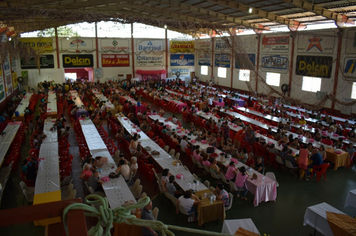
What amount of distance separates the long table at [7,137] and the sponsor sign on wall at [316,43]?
57.3 ft

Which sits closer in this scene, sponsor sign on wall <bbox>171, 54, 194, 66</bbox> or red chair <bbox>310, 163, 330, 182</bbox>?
red chair <bbox>310, 163, 330, 182</bbox>

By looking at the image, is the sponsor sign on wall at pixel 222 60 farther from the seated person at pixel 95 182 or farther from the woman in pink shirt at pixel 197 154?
the seated person at pixel 95 182

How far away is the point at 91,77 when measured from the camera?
31734mm

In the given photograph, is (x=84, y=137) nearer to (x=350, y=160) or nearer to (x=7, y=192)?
(x=7, y=192)

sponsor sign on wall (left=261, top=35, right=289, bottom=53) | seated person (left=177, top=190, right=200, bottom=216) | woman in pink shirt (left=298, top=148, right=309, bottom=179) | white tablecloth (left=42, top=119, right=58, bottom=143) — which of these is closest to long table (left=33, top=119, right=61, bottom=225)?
white tablecloth (left=42, top=119, right=58, bottom=143)

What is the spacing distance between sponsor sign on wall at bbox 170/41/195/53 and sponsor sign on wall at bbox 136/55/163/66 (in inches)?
75.6

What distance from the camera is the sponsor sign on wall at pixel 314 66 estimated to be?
1820cm

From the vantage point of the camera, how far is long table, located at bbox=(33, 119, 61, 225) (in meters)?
6.50

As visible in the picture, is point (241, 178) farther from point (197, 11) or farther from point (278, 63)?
point (278, 63)

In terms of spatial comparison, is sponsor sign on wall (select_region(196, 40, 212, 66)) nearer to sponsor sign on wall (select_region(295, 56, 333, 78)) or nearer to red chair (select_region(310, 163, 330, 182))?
sponsor sign on wall (select_region(295, 56, 333, 78))

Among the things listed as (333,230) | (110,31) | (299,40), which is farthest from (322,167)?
(110,31)

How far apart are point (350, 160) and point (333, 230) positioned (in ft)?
18.8

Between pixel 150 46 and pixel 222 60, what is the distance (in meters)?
8.87

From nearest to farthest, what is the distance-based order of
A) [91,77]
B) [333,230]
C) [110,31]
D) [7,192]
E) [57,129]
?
1. [333,230]
2. [7,192]
3. [57,129]
4. [110,31]
5. [91,77]
